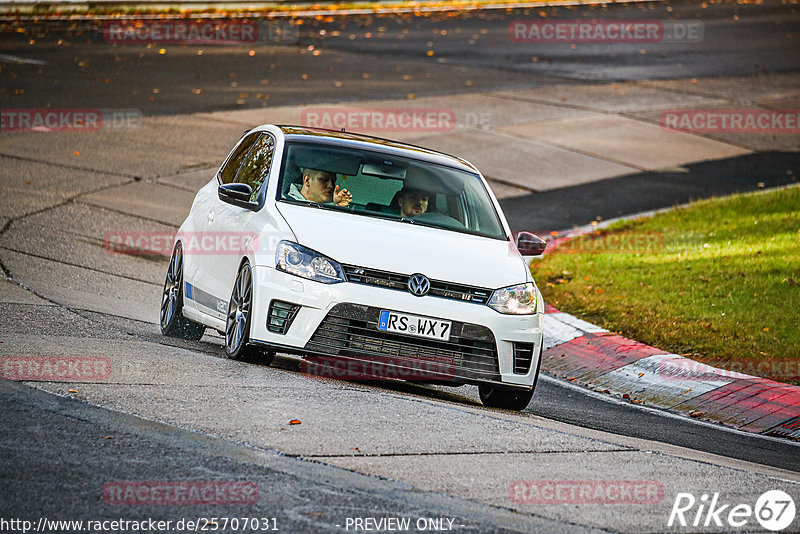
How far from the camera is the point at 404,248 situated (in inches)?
324

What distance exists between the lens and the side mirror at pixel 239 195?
8.80m

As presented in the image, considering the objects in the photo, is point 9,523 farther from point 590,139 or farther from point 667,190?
point 590,139

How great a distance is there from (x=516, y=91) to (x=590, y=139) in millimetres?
3632

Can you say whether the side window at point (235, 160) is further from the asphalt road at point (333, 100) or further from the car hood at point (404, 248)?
the car hood at point (404, 248)

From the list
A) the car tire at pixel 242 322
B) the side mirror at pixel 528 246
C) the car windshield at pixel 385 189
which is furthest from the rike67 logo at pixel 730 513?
the car windshield at pixel 385 189

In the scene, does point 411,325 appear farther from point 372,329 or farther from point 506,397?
point 506,397

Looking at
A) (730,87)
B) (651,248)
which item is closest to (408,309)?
(651,248)

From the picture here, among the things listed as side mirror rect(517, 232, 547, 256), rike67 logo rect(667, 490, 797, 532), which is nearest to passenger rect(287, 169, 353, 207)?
side mirror rect(517, 232, 547, 256)

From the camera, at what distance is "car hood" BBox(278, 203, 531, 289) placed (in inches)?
318

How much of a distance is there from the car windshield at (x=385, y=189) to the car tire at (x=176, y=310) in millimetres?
1457

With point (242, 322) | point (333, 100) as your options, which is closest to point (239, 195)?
point (242, 322)

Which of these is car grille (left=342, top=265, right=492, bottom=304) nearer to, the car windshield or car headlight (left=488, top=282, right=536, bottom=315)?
car headlight (left=488, top=282, right=536, bottom=315)

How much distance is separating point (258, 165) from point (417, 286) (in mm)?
2119

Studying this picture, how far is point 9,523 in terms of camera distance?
5004 mm
